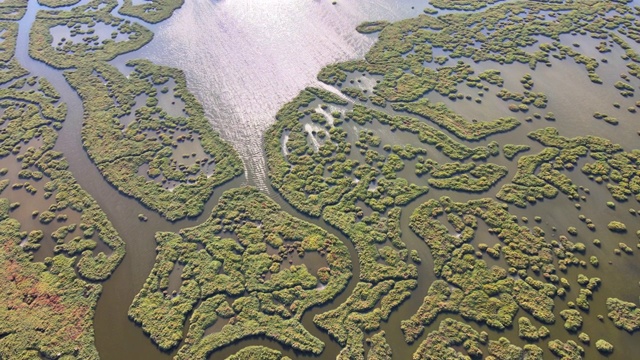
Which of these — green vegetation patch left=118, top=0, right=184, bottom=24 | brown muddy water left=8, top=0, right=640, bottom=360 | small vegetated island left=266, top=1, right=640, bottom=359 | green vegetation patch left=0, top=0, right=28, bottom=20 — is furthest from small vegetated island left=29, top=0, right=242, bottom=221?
small vegetated island left=266, top=1, right=640, bottom=359

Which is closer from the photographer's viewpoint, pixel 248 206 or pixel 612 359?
pixel 612 359

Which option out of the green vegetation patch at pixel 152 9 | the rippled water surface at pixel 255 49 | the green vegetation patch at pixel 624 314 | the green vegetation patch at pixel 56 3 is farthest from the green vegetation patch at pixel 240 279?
the green vegetation patch at pixel 56 3

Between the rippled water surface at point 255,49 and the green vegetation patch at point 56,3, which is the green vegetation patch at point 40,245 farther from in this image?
the green vegetation patch at point 56,3

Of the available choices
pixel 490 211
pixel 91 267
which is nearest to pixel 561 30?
pixel 490 211

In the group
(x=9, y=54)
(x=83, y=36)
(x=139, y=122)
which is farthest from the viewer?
(x=83, y=36)

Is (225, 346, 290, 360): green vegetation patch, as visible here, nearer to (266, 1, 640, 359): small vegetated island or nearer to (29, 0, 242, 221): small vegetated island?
(266, 1, 640, 359): small vegetated island

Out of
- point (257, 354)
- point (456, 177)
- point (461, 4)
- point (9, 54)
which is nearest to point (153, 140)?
point (257, 354)

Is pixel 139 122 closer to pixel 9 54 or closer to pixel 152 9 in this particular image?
pixel 9 54

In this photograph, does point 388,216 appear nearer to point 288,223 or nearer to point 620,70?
point 288,223
